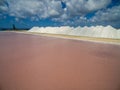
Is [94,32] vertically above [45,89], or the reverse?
[94,32]

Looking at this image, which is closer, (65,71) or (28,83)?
(28,83)

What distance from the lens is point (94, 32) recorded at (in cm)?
1093

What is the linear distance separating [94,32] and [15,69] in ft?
32.8

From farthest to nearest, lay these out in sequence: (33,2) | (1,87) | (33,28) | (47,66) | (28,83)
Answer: (33,28)
(33,2)
(47,66)
(28,83)
(1,87)

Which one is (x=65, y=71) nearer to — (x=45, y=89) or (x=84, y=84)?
(x=84, y=84)

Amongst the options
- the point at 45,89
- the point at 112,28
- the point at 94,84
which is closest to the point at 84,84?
the point at 94,84

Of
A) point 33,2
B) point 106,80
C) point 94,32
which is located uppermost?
point 33,2

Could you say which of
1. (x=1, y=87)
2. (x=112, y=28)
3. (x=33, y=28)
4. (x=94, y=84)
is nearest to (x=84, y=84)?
(x=94, y=84)

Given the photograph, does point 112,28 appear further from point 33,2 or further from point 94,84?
point 94,84

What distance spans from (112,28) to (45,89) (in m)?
9.85

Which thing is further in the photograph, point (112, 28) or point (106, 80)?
point (112, 28)

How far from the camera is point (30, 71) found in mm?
2213

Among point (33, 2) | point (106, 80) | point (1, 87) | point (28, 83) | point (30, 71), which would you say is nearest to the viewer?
point (1, 87)

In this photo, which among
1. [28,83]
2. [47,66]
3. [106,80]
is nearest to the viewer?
[28,83]
